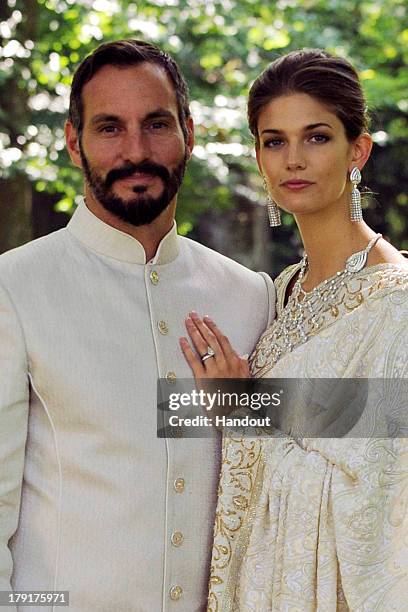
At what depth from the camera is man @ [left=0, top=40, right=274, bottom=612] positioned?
97.0 inches

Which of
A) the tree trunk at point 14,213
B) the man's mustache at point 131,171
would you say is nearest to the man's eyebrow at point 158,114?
the man's mustache at point 131,171

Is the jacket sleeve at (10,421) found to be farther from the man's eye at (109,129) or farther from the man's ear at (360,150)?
the man's ear at (360,150)

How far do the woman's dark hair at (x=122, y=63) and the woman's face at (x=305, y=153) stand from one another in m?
0.24

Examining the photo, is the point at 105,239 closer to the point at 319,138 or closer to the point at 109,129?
the point at 109,129

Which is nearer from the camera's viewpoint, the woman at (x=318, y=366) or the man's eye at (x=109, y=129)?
the woman at (x=318, y=366)

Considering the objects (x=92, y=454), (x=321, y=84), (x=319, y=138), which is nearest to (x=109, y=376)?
→ (x=92, y=454)

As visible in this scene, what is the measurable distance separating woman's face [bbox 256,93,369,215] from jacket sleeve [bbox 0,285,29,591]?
80cm

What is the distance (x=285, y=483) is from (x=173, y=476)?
10.9 inches

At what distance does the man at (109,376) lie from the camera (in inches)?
97.0

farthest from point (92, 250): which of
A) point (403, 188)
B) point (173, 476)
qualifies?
point (403, 188)

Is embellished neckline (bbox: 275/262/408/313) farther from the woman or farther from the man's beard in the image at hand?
the man's beard

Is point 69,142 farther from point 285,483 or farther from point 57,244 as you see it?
point 285,483

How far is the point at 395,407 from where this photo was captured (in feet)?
8.19

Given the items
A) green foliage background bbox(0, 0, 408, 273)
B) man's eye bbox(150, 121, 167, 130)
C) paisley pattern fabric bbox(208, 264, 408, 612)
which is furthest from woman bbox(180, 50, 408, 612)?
green foliage background bbox(0, 0, 408, 273)
